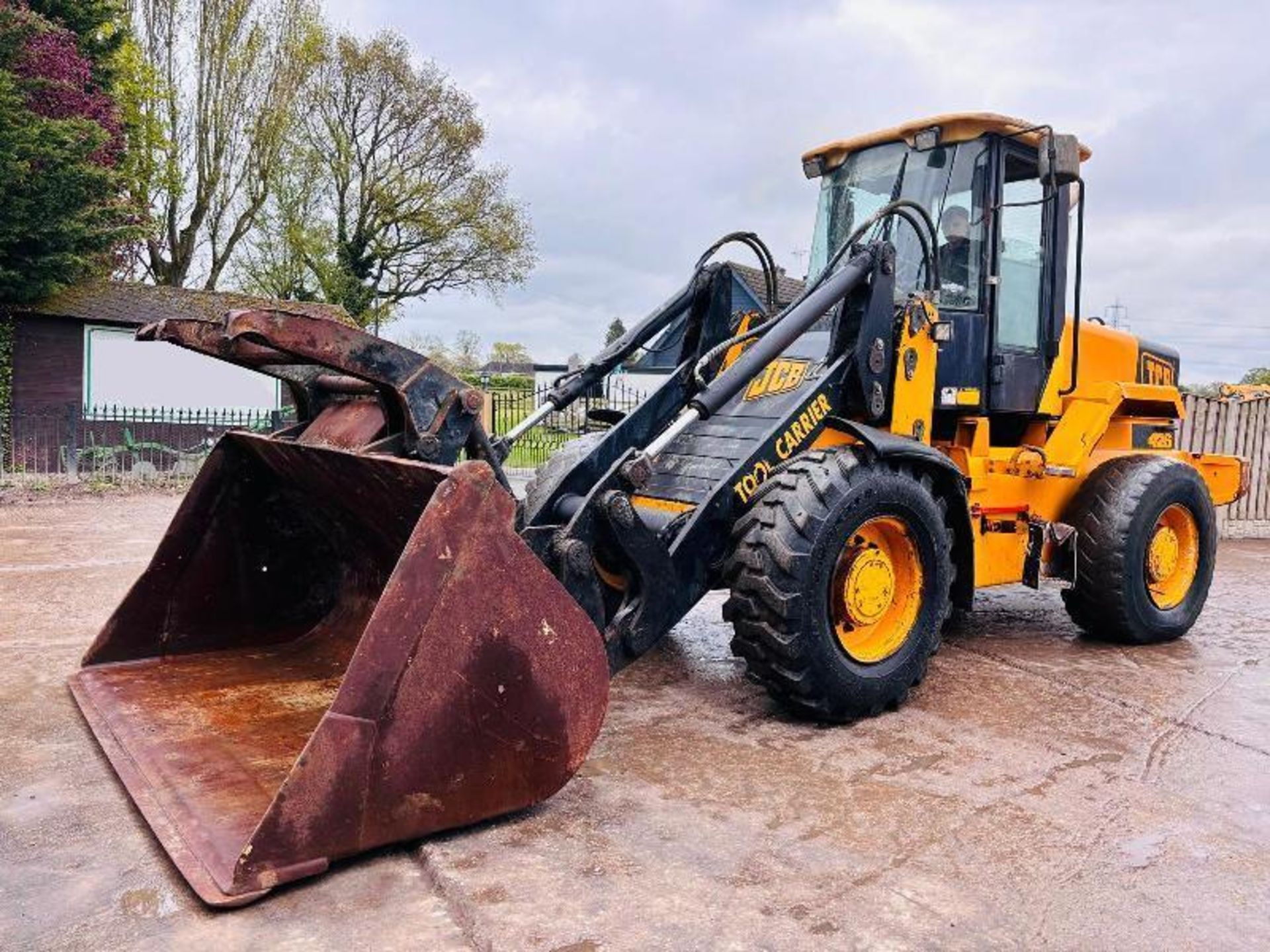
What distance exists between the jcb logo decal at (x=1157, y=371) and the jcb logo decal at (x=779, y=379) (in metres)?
2.83

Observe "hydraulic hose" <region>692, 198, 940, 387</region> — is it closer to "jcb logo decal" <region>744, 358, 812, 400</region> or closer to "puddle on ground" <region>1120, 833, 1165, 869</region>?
"jcb logo decal" <region>744, 358, 812, 400</region>

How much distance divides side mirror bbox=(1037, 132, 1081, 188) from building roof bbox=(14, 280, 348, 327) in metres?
14.9

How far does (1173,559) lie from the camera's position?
5711 millimetres

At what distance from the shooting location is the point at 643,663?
4840 millimetres

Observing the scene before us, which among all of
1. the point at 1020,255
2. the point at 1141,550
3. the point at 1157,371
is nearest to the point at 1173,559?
the point at 1141,550

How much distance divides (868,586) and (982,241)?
7.08 ft

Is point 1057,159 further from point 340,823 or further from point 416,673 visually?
point 340,823

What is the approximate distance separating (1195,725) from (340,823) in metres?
3.43

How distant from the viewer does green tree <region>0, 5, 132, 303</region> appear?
614 inches

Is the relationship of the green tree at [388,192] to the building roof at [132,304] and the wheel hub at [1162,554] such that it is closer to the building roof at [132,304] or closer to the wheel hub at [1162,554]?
the building roof at [132,304]

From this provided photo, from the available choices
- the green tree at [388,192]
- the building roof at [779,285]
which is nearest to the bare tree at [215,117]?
the green tree at [388,192]

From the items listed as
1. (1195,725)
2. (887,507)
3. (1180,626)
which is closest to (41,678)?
(887,507)

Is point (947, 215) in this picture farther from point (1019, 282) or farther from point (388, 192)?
point (388, 192)

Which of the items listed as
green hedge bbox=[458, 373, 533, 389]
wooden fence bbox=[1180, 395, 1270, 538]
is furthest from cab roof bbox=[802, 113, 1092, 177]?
green hedge bbox=[458, 373, 533, 389]
